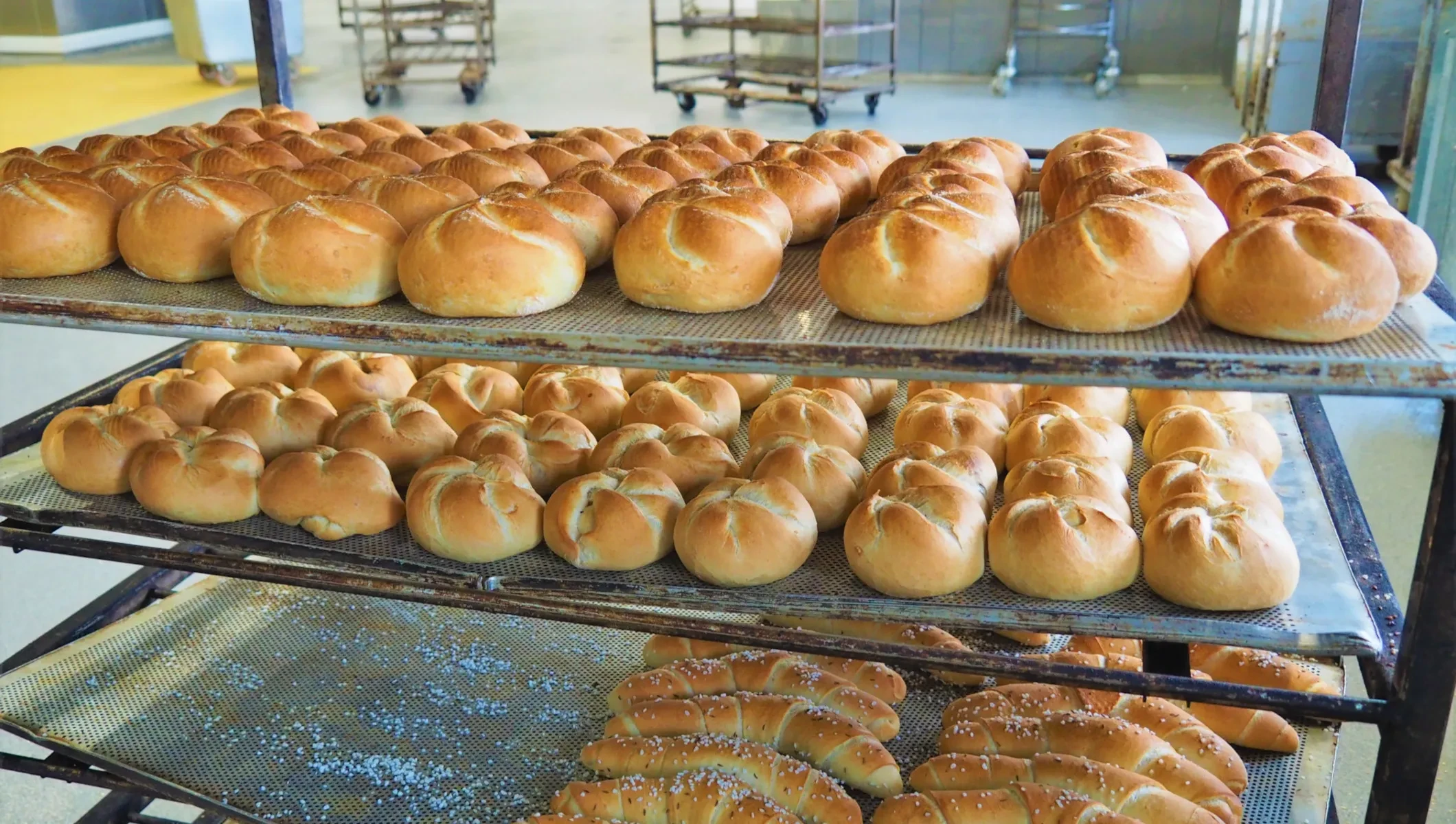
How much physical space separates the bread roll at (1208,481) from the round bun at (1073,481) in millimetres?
49

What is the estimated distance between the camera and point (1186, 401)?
2.39 metres

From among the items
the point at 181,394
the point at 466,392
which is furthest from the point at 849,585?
the point at 181,394

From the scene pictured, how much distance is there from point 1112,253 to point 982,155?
2.40 ft


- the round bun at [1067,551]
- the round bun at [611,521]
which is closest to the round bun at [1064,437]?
the round bun at [1067,551]

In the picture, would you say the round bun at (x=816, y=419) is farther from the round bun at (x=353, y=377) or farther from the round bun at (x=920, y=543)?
the round bun at (x=353, y=377)

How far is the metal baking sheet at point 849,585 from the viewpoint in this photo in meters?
1.75

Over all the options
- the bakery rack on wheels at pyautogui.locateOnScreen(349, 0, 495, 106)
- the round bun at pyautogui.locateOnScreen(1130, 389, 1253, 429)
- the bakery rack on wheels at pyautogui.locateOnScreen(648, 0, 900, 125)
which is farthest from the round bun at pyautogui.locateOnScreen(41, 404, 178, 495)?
the bakery rack on wheels at pyautogui.locateOnScreen(349, 0, 495, 106)

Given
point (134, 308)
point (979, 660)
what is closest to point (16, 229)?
point (134, 308)

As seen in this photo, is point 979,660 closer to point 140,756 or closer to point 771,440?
point 771,440

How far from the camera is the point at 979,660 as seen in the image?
1.76m

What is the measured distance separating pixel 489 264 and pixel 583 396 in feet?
3.00

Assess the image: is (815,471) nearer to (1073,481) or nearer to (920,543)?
(920,543)

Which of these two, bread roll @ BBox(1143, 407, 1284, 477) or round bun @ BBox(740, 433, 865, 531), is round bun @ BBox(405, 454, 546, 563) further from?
bread roll @ BBox(1143, 407, 1284, 477)

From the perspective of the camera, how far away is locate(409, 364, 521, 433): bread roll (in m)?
2.59
